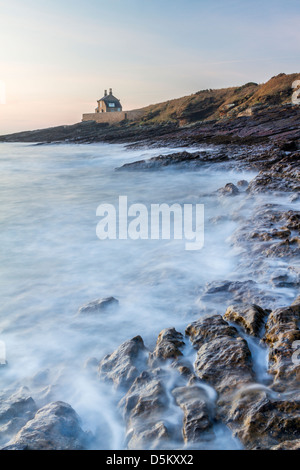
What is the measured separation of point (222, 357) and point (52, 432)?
1195 mm

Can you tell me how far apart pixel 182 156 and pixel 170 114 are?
132 ft

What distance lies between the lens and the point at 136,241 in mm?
5996

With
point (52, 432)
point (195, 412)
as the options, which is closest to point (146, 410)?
point (195, 412)

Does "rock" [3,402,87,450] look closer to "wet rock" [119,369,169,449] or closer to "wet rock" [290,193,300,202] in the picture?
"wet rock" [119,369,169,449]

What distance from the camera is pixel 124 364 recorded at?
2566 mm

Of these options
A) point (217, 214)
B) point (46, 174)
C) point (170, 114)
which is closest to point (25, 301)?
point (217, 214)

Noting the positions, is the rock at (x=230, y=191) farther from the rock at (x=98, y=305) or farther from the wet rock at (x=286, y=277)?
the rock at (x=98, y=305)

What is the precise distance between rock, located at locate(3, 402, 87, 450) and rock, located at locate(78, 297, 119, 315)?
1436 millimetres

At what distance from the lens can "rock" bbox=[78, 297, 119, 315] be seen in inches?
142

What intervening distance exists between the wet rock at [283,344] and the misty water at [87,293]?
4.7 inches

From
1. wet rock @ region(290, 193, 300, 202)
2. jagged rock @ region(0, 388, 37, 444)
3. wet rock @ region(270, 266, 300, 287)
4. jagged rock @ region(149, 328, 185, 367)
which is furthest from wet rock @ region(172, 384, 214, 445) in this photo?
wet rock @ region(290, 193, 300, 202)

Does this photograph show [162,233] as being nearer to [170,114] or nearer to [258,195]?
[258,195]

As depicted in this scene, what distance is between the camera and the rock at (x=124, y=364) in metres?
2.45

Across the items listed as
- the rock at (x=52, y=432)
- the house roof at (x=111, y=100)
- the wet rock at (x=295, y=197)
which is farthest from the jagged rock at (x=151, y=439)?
the house roof at (x=111, y=100)
